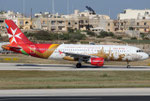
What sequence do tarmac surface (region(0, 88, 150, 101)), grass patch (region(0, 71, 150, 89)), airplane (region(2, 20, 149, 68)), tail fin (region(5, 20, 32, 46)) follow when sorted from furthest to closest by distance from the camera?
tail fin (region(5, 20, 32, 46)) < airplane (region(2, 20, 149, 68)) < grass patch (region(0, 71, 150, 89)) < tarmac surface (region(0, 88, 150, 101))

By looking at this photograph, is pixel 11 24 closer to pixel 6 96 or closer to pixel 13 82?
pixel 13 82

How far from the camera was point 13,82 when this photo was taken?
117 ft

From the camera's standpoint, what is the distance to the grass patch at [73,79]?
33281mm

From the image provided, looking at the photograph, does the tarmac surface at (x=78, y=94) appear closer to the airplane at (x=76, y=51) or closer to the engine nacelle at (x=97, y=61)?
the engine nacelle at (x=97, y=61)

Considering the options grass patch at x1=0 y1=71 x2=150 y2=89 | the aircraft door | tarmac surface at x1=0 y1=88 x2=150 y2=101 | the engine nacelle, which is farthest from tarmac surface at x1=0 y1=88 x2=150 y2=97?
the aircraft door

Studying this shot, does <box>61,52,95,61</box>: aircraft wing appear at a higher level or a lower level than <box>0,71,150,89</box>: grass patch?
higher

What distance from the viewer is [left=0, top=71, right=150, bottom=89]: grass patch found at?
33281mm

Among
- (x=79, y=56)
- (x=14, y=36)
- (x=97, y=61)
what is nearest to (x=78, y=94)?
(x=97, y=61)

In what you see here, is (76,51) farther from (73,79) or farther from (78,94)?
(78,94)

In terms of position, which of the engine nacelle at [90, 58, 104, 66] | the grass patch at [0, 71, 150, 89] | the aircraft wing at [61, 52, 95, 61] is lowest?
the grass patch at [0, 71, 150, 89]

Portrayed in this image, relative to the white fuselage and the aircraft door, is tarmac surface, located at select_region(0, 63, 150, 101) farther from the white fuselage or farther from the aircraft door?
the aircraft door

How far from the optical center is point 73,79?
1505 inches

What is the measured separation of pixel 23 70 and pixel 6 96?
64.8ft

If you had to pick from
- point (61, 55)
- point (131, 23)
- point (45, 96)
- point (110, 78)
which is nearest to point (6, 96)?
point (45, 96)
